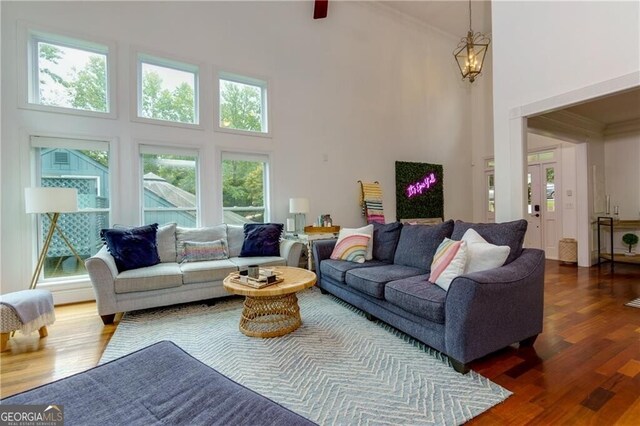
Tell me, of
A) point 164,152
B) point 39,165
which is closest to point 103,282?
point 39,165

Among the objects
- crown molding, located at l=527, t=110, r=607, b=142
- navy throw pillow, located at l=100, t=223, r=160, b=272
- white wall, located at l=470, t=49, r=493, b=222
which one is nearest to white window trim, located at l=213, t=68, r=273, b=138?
navy throw pillow, located at l=100, t=223, r=160, b=272

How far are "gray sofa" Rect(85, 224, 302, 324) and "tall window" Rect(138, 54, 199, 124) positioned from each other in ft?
5.58

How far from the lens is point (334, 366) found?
209 centimetres

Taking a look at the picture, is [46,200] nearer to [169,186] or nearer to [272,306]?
[169,186]

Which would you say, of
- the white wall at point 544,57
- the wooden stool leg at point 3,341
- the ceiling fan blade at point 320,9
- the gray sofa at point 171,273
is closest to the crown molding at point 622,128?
the white wall at point 544,57

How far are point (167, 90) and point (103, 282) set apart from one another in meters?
2.83

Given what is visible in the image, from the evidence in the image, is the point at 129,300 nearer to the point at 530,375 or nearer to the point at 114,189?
the point at 114,189

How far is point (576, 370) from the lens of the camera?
2.01 m

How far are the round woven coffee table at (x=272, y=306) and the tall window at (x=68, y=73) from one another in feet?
10.4

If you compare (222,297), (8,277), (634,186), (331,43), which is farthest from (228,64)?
(634,186)

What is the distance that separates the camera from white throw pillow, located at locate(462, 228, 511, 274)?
2.27 meters

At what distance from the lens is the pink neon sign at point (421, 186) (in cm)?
642

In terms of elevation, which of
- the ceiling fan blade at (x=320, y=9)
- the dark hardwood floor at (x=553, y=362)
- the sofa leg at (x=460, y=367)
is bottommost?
the dark hardwood floor at (x=553, y=362)

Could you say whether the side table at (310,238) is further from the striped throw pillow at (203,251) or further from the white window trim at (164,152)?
the white window trim at (164,152)
